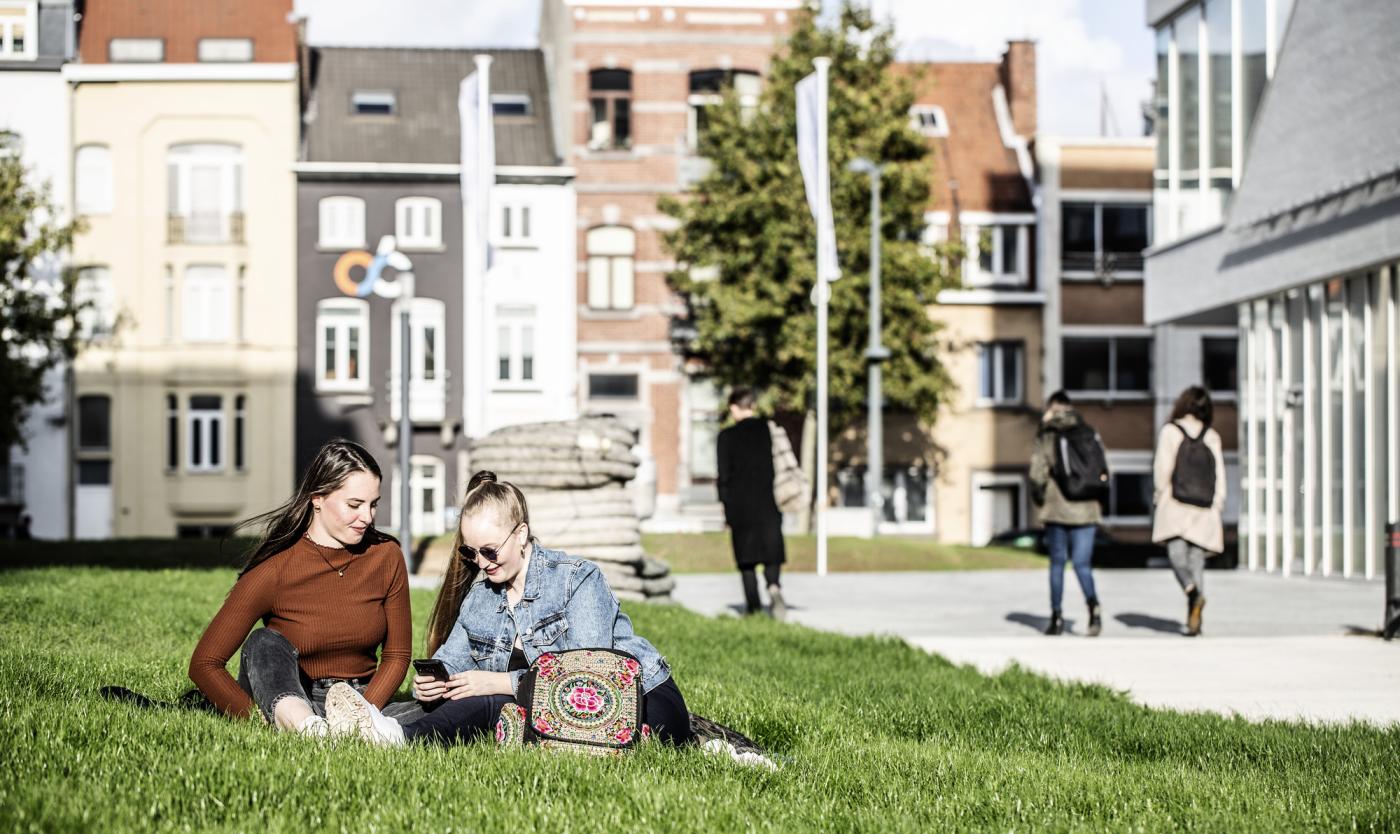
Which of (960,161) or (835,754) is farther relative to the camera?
(960,161)

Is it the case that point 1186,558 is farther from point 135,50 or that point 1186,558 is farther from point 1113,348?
point 135,50

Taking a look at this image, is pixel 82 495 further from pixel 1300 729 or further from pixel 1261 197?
pixel 1300 729

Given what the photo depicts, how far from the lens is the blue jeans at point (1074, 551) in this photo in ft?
45.8

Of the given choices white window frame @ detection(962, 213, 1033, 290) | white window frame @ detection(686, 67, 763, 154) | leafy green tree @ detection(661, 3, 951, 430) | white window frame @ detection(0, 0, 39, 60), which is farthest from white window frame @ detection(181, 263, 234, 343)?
white window frame @ detection(962, 213, 1033, 290)

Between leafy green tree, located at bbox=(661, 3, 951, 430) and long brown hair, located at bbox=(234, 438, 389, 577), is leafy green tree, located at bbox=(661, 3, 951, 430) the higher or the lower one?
the higher one

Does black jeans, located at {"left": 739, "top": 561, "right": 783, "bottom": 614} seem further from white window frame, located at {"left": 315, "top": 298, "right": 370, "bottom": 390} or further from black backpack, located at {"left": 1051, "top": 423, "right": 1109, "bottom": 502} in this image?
white window frame, located at {"left": 315, "top": 298, "right": 370, "bottom": 390}

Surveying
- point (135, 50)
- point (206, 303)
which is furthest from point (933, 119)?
point (135, 50)

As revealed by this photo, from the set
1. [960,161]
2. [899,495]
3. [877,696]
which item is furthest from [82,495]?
[877,696]

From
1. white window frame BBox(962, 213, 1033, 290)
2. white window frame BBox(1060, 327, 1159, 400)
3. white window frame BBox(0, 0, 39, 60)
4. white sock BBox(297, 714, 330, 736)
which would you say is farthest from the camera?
white window frame BBox(962, 213, 1033, 290)

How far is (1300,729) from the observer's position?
796 centimetres

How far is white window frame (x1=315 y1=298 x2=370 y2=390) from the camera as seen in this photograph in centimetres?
4453

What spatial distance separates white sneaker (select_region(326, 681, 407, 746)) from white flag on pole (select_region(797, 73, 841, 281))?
20769 millimetres

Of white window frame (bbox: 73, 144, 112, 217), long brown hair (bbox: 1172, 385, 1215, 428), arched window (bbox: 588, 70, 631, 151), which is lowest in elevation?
long brown hair (bbox: 1172, 385, 1215, 428)

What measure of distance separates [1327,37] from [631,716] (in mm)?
20465
